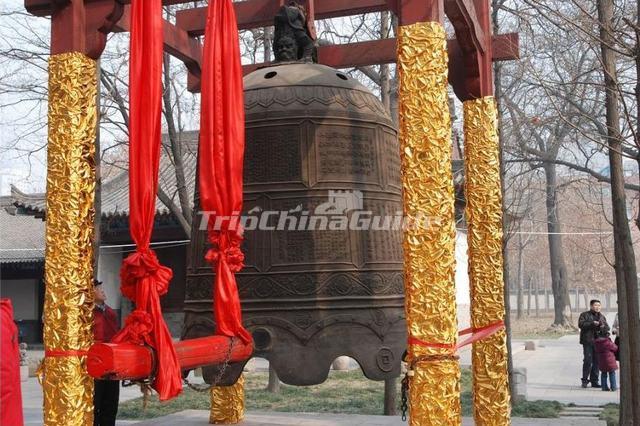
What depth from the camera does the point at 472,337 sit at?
497cm

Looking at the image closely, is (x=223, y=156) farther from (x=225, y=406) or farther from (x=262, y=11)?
(x=225, y=406)

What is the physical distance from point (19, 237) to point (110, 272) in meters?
5.04

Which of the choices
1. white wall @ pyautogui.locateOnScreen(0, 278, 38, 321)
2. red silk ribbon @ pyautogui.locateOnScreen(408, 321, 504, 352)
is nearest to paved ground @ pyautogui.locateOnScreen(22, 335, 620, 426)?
red silk ribbon @ pyautogui.locateOnScreen(408, 321, 504, 352)

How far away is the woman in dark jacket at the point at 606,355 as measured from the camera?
11.4 metres

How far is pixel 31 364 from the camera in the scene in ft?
49.8

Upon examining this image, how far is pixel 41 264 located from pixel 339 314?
16151 mm

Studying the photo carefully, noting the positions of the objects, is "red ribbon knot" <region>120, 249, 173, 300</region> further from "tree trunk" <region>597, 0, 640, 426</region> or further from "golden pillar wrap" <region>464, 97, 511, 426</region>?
"tree trunk" <region>597, 0, 640, 426</region>

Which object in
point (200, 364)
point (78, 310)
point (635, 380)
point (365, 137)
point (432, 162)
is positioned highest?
point (365, 137)

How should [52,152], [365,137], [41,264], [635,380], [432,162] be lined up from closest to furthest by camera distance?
[432,162] < [52,152] < [365,137] < [635,380] < [41,264]

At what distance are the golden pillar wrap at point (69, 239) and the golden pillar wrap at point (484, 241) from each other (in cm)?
280

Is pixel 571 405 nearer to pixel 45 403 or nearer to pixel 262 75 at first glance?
pixel 262 75

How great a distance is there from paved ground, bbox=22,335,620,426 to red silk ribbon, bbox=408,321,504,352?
52.6 inches

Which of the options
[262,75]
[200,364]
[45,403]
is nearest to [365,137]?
[262,75]

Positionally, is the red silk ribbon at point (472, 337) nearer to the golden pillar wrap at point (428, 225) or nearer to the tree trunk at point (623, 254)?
the golden pillar wrap at point (428, 225)
